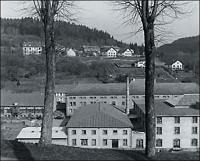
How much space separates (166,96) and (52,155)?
164 ft

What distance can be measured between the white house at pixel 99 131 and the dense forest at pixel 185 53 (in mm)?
42265

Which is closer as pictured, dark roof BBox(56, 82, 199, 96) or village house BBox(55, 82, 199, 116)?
dark roof BBox(56, 82, 199, 96)

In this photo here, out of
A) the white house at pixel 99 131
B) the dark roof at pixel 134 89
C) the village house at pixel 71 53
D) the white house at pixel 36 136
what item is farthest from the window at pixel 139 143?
the village house at pixel 71 53

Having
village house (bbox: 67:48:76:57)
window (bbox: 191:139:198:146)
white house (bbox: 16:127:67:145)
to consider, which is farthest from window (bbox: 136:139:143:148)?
village house (bbox: 67:48:76:57)

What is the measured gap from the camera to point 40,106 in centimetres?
6009

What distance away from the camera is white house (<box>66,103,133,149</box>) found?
3778cm

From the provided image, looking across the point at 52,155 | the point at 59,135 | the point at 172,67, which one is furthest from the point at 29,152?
the point at 172,67

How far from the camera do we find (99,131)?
38125mm

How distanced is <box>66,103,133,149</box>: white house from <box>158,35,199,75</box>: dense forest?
42265 mm

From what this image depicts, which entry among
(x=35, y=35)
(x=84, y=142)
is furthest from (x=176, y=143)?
(x=35, y=35)

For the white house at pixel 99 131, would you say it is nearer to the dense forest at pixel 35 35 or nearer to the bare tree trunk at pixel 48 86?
the bare tree trunk at pixel 48 86

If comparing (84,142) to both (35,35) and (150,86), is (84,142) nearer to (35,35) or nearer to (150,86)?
(150,86)

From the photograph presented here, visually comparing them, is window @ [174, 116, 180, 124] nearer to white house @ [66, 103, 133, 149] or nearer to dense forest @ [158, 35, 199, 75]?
white house @ [66, 103, 133, 149]

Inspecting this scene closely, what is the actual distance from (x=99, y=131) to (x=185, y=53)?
68.4m
